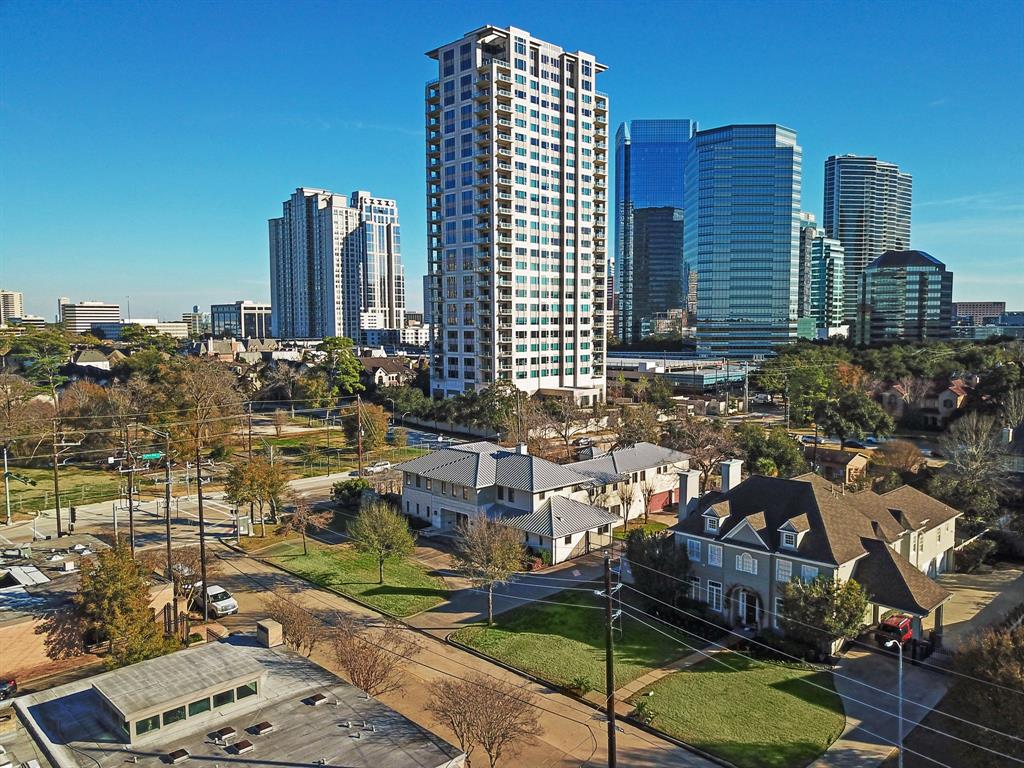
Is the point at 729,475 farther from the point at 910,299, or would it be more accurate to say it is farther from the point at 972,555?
the point at 910,299

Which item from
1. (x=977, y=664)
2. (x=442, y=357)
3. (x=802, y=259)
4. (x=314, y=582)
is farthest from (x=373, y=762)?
(x=802, y=259)

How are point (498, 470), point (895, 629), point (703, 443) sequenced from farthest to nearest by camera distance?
point (703, 443) < point (498, 470) < point (895, 629)

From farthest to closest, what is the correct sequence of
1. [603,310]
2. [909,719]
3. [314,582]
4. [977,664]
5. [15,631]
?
[603,310] → [314,582] → [15,631] → [909,719] → [977,664]

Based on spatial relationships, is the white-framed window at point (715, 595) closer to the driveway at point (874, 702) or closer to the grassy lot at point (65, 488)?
the driveway at point (874, 702)

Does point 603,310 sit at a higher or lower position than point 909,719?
higher

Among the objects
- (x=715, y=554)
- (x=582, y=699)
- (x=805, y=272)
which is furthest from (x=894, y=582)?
(x=805, y=272)

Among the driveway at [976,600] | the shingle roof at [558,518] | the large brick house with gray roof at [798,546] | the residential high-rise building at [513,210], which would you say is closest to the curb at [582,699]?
the large brick house with gray roof at [798,546]

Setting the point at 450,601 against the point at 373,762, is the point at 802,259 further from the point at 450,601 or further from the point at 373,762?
the point at 373,762

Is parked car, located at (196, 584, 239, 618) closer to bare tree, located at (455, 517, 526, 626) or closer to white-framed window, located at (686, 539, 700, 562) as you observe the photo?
bare tree, located at (455, 517, 526, 626)
